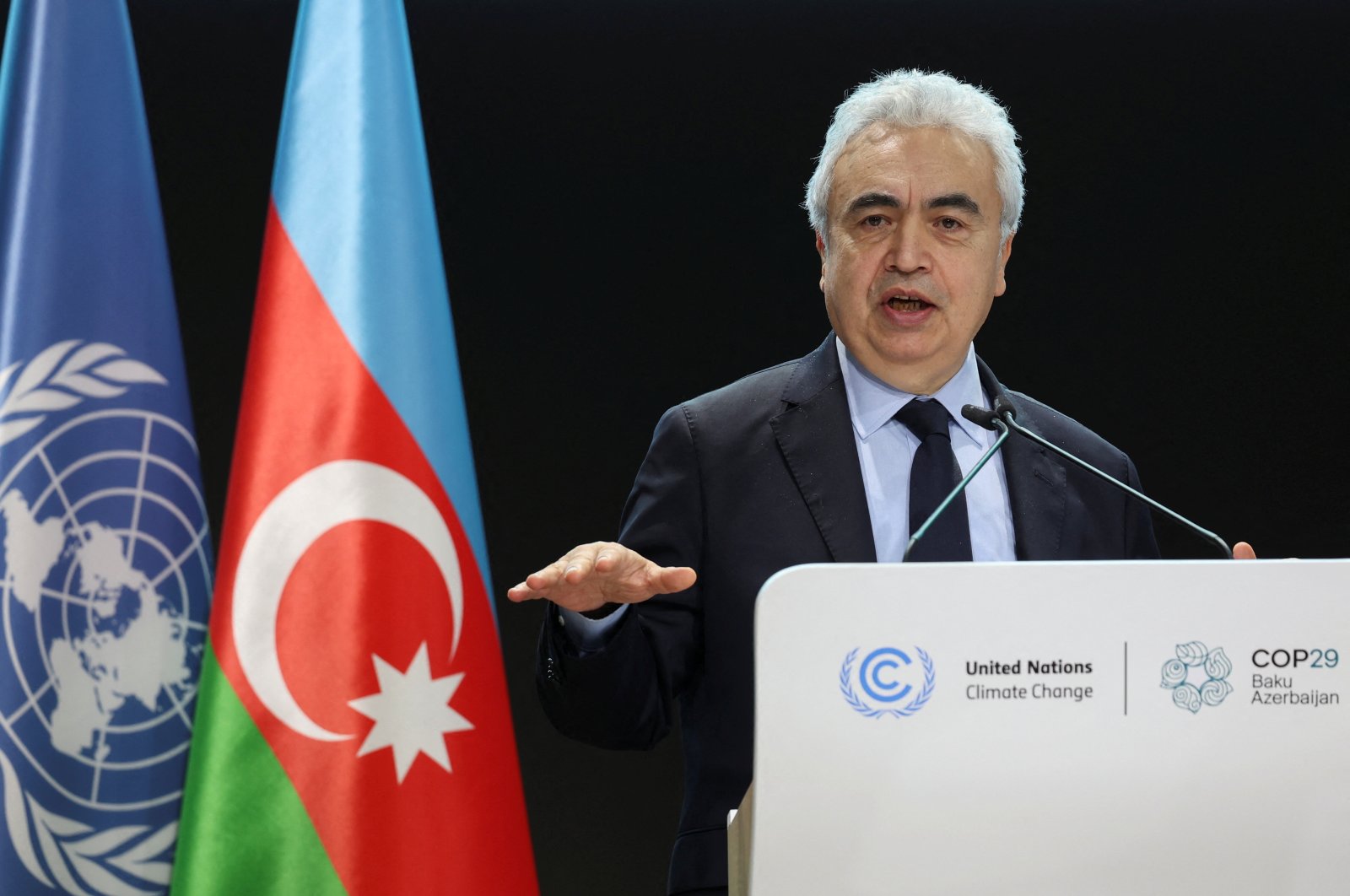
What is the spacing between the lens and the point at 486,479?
9.01ft

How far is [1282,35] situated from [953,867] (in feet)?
7.92

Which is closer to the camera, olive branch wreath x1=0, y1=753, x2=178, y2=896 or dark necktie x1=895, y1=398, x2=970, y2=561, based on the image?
dark necktie x1=895, y1=398, x2=970, y2=561

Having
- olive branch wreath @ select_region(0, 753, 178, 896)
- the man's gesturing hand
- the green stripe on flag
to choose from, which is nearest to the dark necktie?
the man's gesturing hand

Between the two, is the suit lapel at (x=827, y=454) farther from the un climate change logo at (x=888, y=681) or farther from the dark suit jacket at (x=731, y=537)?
the un climate change logo at (x=888, y=681)

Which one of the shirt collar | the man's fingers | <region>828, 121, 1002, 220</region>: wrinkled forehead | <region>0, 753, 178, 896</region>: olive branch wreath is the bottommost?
<region>0, 753, 178, 896</region>: olive branch wreath

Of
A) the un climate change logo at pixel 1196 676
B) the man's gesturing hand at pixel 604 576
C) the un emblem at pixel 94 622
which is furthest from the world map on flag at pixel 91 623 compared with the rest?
the un climate change logo at pixel 1196 676

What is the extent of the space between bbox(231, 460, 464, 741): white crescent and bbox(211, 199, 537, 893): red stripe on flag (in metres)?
0.01

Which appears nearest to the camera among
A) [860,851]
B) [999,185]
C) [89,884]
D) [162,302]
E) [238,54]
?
[860,851]

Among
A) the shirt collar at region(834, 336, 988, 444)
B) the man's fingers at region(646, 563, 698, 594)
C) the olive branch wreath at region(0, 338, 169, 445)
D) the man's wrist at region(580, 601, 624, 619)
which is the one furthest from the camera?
the olive branch wreath at region(0, 338, 169, 445)

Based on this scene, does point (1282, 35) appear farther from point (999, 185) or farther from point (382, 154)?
point (382, 154)

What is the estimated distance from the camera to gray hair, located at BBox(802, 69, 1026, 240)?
5.74ft

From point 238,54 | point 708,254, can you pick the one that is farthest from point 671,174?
→ point 238,54

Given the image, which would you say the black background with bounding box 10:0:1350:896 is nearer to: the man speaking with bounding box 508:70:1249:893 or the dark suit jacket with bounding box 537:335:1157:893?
the man speaking with bounding box 508:70:1249:893

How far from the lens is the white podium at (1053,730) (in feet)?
3.09
